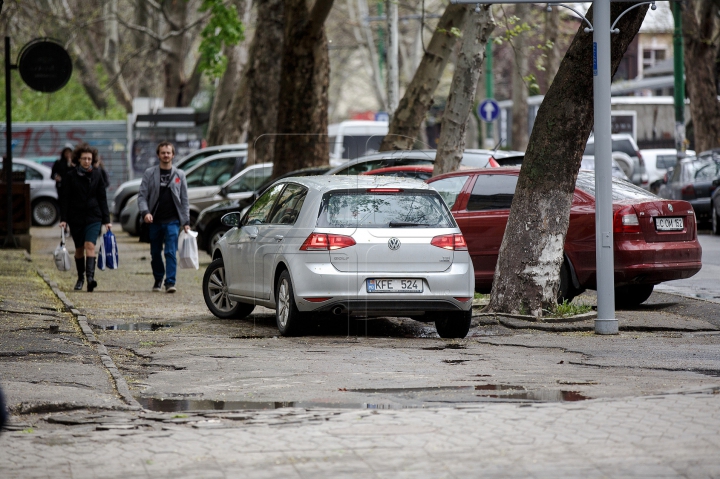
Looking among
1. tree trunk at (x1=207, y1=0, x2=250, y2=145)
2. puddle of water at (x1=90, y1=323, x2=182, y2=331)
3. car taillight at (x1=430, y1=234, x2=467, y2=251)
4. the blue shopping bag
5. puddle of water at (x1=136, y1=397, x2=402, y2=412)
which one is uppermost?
tree trunk at (x1=207, y1=0, x2=250, y2=145)

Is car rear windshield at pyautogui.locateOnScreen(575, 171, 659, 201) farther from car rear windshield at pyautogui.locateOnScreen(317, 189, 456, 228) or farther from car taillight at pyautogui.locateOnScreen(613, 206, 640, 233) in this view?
car rear windshield at pyautogui.locateOnScreen(317, 189, 456, 228)

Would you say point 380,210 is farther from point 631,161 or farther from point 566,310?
point 631,161

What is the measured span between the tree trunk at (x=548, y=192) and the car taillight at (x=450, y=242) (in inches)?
53.0

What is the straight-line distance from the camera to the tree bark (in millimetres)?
23828

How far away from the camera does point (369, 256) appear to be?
10906mm

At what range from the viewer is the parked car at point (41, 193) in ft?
108

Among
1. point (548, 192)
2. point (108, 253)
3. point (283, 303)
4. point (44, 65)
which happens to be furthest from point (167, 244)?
point (44, 65)

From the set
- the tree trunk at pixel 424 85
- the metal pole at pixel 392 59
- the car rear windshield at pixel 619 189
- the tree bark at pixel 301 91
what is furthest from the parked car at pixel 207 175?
the car rear windshield at pixel 619 189

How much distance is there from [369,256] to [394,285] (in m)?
0.34

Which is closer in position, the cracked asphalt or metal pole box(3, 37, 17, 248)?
the cracked asphalt

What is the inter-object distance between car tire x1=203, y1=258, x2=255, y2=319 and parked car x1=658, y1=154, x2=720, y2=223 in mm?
15609

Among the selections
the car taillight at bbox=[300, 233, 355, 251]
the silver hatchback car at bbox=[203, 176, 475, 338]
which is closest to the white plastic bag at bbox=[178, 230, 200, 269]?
the silver hatchback car at bbox=[203, 176, 475, 338]

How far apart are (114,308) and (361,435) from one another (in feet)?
25.7

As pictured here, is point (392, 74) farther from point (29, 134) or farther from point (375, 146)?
point (29, 134)
